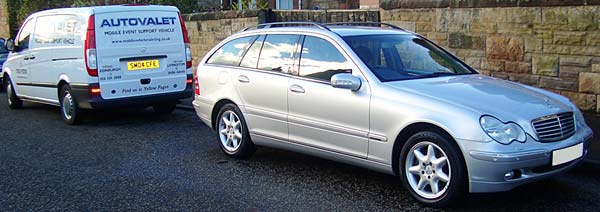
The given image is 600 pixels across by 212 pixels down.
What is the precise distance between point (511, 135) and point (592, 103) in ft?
14.8

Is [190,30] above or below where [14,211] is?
above

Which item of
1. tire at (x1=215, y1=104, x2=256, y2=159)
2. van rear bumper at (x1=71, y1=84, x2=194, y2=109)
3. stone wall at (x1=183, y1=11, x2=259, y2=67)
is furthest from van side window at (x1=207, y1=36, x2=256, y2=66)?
stone wall at (x1=183, y1=11, x2=259, y2=67)

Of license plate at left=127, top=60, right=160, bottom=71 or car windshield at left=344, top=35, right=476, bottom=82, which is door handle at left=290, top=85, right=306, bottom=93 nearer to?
car windshield at left=344, top=35, right=476, bottom=82

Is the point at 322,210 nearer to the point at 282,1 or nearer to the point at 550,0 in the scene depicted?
the point at 550,0

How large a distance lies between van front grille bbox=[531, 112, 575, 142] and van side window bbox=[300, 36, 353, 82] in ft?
5.49

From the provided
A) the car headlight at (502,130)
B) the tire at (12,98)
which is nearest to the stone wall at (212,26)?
the tire at (12,98)

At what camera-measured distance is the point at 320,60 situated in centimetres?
606

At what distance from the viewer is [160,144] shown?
809 centimetres

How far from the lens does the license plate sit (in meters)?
9.66

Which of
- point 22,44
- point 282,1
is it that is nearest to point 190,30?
point 22,44

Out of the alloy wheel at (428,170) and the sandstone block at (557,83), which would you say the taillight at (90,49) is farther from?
the sandstone block at (557,83)

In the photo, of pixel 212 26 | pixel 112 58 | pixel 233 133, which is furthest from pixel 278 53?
pixel 212 26

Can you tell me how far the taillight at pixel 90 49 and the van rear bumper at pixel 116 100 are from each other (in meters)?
0.29

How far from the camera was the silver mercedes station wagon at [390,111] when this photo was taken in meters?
4.74
